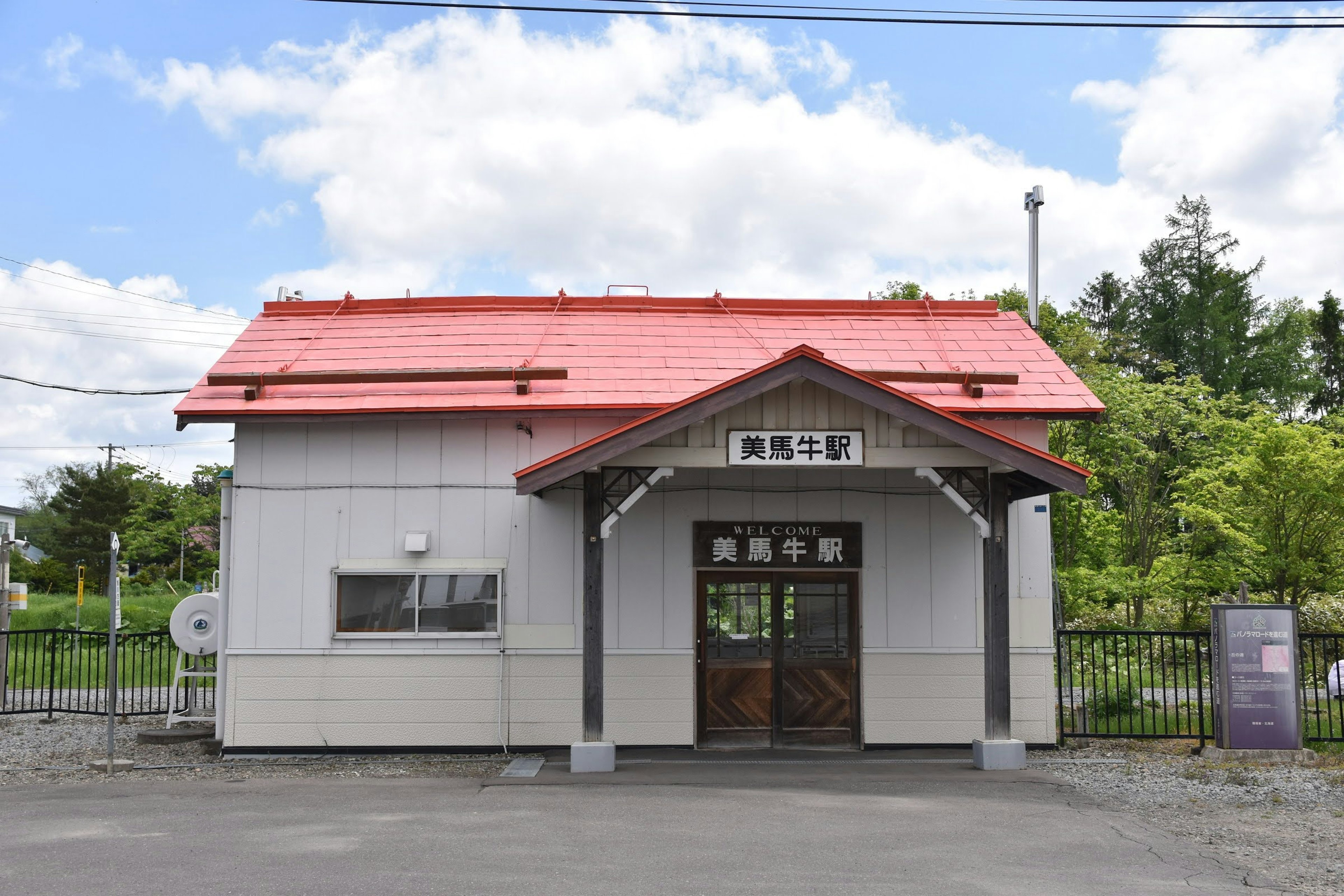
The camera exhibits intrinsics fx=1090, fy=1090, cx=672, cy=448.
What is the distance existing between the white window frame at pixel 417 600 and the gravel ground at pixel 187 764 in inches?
50.0

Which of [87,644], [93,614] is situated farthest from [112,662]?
[93,614]

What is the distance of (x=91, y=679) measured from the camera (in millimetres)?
21266

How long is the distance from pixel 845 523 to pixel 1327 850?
5487 mm

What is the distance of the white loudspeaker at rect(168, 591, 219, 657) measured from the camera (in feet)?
42.4

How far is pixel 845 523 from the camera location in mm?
11977

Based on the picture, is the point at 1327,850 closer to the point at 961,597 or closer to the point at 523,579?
the point at 961,597

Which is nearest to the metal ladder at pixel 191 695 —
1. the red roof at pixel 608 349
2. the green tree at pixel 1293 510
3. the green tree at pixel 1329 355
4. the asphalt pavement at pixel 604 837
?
the asphalt pavement at pixel 604 837

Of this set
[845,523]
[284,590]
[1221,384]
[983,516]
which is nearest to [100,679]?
[284,590]

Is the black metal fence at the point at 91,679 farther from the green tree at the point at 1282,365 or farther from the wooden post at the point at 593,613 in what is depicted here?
the green tree at the point at 1282,365

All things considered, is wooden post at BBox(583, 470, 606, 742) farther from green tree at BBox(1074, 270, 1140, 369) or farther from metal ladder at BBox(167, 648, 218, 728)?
green tree at BBox(1074, 270, 1140, 369)

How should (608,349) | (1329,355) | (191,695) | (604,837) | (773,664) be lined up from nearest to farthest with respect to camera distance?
(604,837)
(773,664)
(608,349)
(191,695)
(1329,355)

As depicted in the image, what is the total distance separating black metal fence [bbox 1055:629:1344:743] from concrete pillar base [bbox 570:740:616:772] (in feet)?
15.6

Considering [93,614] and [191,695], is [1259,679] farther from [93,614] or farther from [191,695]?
[93,614]

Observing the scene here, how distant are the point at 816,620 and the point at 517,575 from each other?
3.33m
